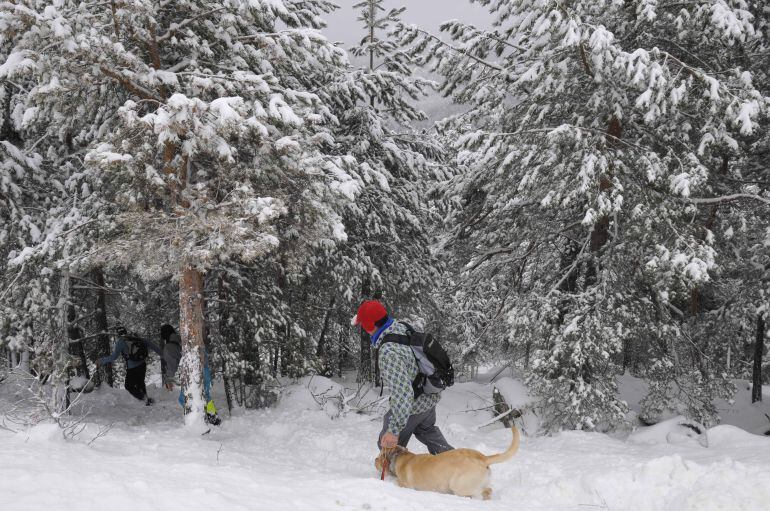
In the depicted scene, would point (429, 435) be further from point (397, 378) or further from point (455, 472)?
point (397, 378)

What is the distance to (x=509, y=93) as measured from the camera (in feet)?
28.7

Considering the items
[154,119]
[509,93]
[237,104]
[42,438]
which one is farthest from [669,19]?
[42,438]

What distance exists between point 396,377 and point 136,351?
28.8 ft

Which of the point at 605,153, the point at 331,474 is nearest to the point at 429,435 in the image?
the point at 331,474

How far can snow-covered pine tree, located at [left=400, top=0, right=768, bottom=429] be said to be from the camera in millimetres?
6629

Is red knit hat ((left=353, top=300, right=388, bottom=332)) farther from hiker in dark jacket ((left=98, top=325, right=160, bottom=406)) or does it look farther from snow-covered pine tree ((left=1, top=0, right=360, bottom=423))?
hiker in dark jacket ((left=98, top=325, right=160, bottom=406))

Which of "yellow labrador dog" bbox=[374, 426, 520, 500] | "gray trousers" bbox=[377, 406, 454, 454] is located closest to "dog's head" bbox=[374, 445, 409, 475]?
"yellow labrador dog" bbox=[374, 426, 520, 500]

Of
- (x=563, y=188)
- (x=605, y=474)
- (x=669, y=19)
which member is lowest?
(x=605, y=474)

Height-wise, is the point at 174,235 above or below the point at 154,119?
below

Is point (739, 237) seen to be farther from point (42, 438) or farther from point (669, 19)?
point (42, 438)

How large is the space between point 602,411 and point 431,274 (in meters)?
6.60

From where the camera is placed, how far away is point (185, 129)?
5934 millimetres

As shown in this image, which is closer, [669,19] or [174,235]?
[174,235]

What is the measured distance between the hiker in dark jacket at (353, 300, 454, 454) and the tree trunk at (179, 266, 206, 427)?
3.82 meters
